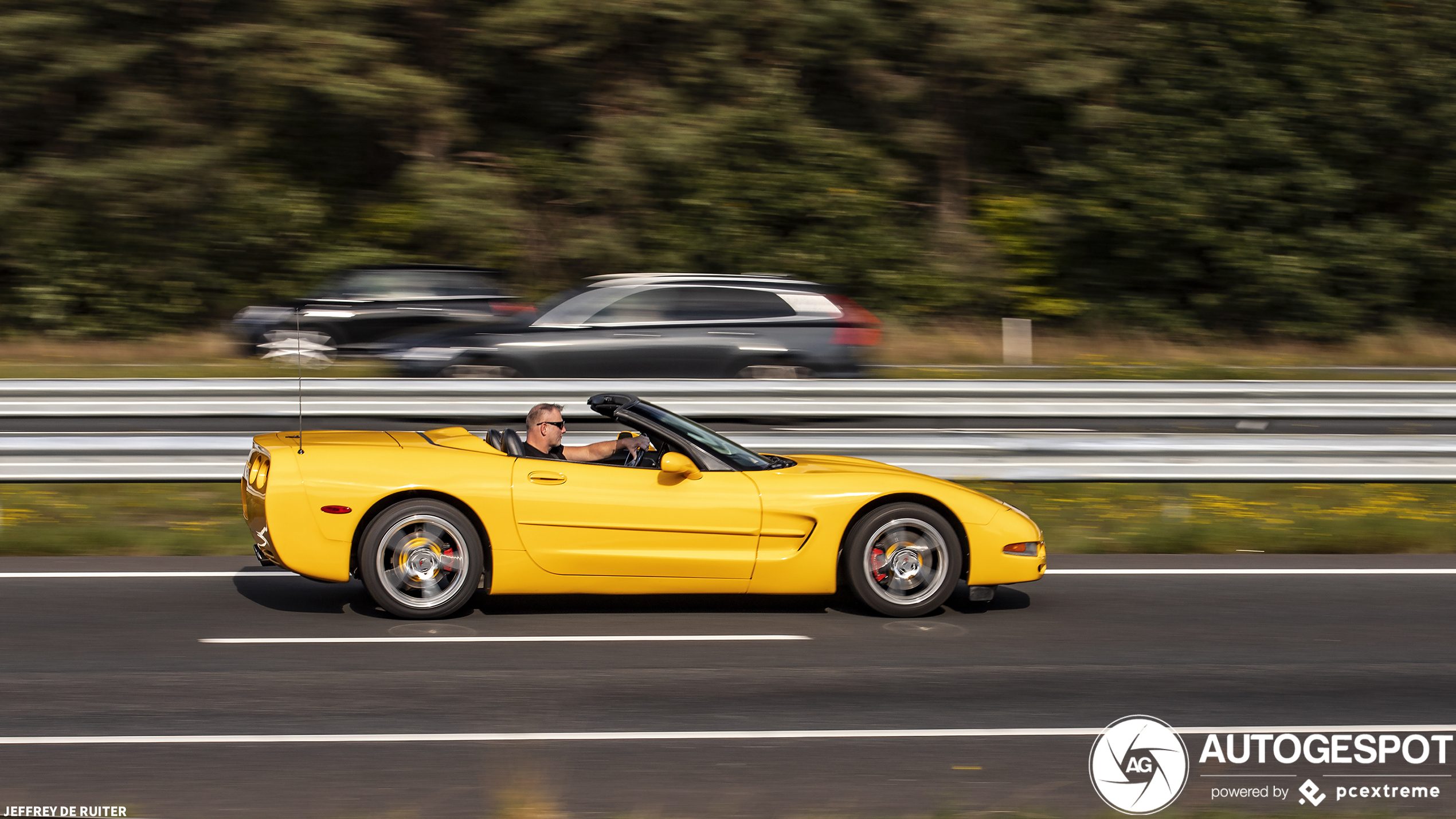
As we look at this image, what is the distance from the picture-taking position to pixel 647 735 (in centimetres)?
530

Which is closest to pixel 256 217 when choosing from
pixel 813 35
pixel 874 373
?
pixel 813 35

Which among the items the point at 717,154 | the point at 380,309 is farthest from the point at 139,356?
the point at 717,154

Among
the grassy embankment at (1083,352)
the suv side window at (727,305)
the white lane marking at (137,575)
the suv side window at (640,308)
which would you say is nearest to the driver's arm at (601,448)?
the white lane marking at (137,575)

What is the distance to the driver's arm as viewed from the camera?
7523 mm

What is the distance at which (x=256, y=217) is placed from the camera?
2478 centimetres

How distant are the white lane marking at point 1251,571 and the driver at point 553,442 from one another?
2.64 metres

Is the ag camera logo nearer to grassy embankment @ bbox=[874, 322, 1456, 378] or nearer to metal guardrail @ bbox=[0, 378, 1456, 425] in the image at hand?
metal guardrail @ bbox=[0, 378, 1456, 425]

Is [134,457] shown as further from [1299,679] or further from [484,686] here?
[1299,679]

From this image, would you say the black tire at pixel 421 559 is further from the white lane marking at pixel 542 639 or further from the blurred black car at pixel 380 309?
the blurred black car at pixel 380 309

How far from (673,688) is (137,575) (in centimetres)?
379

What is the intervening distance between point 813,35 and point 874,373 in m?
9.75

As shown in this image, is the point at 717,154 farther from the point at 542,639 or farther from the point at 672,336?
the point at 542,639

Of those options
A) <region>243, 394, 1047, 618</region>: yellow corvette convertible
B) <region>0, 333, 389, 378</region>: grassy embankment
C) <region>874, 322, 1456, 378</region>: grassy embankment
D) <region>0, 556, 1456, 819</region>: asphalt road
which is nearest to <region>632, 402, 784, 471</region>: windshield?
<region>243, 394, 1047, 618</region>: yellow corvette convertible

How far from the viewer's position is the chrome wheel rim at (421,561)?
705 cm
